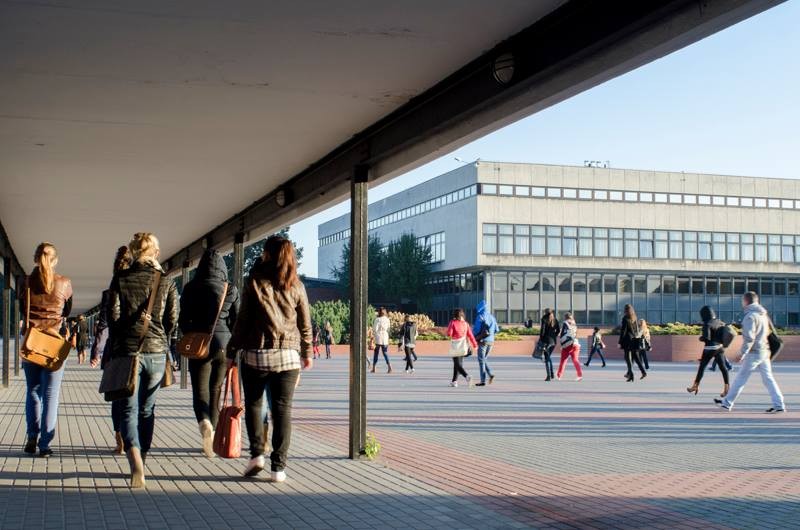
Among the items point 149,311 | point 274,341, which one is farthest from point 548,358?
point 149,311

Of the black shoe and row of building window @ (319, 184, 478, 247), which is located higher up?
row of building window @ (319, 184, 478, 247)

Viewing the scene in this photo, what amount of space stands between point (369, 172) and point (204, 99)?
2011 mm

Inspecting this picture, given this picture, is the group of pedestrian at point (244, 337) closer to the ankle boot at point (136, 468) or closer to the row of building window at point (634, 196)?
the ankle boot at point (136, 468)

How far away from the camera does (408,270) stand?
75.2 m

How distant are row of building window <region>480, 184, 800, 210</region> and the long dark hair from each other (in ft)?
203

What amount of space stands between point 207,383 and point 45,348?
1532mm

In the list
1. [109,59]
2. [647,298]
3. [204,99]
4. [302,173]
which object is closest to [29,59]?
[109,59]

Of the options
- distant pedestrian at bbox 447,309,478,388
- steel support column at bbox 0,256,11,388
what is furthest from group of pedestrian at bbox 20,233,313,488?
steel support column at bbox 0,256,11,388

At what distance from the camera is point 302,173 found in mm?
12250

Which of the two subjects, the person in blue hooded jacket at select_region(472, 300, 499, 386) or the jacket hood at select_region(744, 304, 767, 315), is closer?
the jacket hood at select_region(744, 304, 767, 315)

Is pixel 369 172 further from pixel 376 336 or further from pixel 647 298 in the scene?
pixel 647 298

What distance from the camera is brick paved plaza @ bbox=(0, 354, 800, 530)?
6.52 metres

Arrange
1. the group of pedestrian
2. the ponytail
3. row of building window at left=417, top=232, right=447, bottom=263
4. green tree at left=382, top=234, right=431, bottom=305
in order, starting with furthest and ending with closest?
green tree at left=382, top=234, right=431, bottom=305
row of building window at left=417, top=232, right=447, bottom=263
the ponytail
the group of pedestrian

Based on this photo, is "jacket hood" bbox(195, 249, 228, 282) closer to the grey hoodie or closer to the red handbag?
the red handbag
